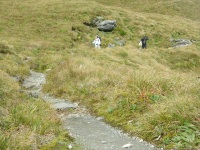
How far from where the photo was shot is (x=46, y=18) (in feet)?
137

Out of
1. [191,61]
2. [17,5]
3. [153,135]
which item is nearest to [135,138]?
[153,135]

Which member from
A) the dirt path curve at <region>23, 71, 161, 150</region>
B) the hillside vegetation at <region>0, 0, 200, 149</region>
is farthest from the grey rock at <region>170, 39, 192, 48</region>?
the dirt path curve at <region>23, 71, 161, 150</region>

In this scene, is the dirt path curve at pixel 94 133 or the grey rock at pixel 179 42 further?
the grey rock at pixel 179 42

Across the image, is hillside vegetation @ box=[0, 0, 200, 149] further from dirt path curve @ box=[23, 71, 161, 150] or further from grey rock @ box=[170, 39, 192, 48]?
grey rock @ box=[170, 39, 192, 48]

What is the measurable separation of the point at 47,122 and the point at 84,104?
361 cm

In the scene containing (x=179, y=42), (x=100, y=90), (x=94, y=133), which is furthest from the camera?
(x=179, y=42)

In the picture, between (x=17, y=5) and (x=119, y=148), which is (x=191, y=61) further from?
(x=17, y=5)

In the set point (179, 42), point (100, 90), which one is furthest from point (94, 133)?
point (179, 42)

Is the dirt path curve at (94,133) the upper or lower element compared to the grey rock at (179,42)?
upper

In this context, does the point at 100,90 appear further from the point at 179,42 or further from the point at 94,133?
the point at 179,42

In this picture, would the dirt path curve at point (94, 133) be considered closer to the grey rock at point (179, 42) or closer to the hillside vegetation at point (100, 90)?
the hillside vegetation at point (100, 90)

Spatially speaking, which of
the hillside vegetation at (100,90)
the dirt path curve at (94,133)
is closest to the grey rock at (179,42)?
the hillside vegetation at (100,90)

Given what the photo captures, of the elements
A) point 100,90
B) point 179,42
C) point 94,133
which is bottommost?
point 179,42

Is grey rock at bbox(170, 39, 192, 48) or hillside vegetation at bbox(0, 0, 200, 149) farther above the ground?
hillside vegetation at bbox(0, 0, 200, 149)
